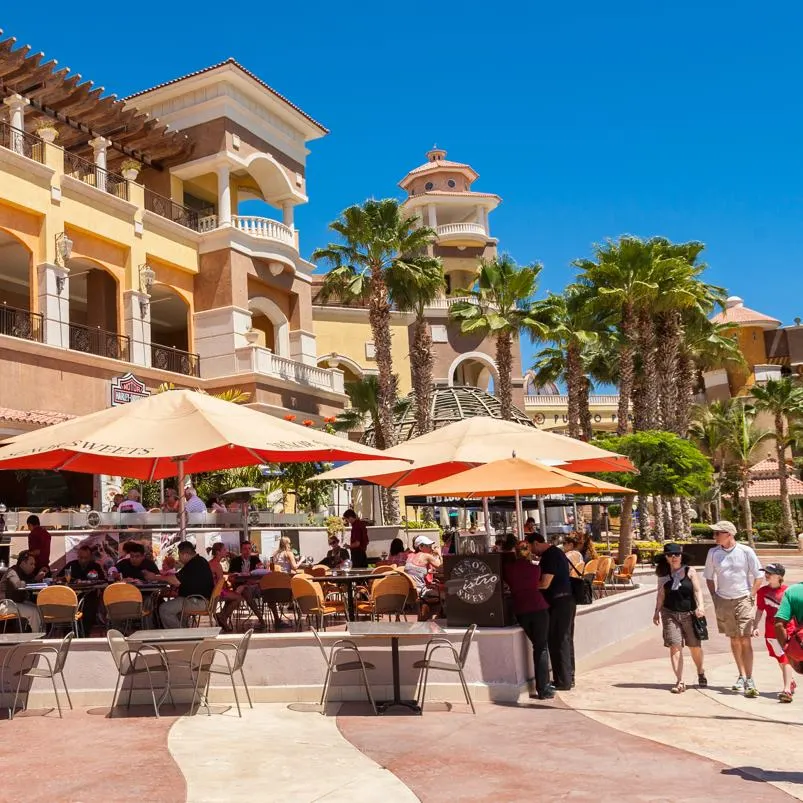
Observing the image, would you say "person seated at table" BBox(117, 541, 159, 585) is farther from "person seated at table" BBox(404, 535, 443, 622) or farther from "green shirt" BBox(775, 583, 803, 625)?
"green shirt" BBox(775, 583, 803, 625)

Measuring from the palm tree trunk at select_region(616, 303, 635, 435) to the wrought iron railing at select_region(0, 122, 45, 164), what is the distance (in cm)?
2048

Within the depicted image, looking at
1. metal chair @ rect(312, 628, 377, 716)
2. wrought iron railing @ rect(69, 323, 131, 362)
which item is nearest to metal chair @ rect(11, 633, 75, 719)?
metal chair @ rect(312, 628, 377, 716)

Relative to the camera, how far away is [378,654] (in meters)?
9.01

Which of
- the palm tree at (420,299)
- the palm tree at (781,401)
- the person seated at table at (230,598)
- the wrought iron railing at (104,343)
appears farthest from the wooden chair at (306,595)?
the palm tree at (781,401)

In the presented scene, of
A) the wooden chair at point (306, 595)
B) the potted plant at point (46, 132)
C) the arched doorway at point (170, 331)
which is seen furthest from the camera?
the arched doorway at point (170, 331)

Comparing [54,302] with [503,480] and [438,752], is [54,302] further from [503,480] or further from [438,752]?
[438,752]

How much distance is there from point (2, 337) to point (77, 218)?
4894 mm

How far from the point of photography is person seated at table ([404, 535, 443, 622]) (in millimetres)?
11633

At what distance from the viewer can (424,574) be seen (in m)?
12.5

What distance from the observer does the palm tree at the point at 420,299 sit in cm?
3084

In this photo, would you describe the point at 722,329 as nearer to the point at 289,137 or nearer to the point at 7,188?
the point at 289,137

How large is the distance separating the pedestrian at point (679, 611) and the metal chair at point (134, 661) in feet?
16.1

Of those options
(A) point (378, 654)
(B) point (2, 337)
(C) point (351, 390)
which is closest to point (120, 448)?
(A) point (378, 654)

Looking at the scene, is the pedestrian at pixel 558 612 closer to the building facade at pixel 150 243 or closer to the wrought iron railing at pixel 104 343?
the building facade at pixel 150 243
